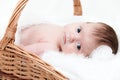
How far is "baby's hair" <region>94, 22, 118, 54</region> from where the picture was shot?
1.29m

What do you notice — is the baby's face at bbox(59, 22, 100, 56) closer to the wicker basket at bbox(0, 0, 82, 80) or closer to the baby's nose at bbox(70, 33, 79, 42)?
the baby's nose at bbox(70, 33, 79, 42)

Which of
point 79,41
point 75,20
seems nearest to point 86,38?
point 79,41

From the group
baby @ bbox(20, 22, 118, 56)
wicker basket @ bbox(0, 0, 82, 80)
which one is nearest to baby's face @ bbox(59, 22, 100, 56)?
baby @ bbox(20, 22, 118, 56)

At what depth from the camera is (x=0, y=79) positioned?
3.58ft

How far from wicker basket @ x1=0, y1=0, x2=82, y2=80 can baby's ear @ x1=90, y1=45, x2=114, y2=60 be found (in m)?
0.25

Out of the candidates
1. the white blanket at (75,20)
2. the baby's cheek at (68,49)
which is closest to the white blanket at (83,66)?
the white blanket at (75,20)

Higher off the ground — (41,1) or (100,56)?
(41,1)

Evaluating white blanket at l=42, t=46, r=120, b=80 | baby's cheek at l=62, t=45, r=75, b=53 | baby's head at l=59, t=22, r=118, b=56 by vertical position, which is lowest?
white blanket at l=42, t=46, r=120, b=80

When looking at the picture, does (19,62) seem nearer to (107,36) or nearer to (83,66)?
(83,66)

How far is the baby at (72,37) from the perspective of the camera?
1.26 meters

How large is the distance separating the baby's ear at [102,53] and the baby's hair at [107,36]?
0.03 m

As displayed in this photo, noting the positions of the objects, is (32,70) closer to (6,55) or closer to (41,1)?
(6,55)

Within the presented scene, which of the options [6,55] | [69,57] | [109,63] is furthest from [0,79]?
[109,63]

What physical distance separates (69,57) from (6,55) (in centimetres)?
23
